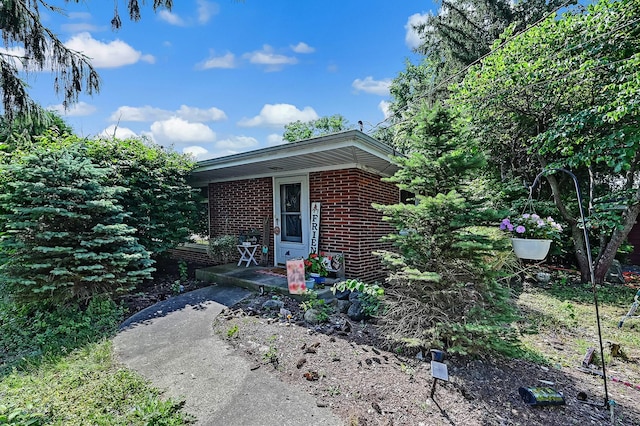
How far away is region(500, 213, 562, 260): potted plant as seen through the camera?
100 inches

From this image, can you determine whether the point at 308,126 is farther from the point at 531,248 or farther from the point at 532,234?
the point at 531,248

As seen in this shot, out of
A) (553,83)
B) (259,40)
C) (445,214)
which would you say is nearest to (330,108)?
(259,40)

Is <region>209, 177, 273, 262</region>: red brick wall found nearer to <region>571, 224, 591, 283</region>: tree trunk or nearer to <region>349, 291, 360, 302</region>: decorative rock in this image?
<region>349, 291, 360, 302</region>: decorative rock

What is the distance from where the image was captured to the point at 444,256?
9.75 ft

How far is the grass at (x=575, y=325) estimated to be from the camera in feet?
10.7

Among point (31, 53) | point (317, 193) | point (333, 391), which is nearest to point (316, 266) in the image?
point (317, 193)

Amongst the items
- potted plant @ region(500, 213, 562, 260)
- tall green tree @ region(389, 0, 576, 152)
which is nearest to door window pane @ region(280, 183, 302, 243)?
potted plant @ region(500, 213, 562, 260)

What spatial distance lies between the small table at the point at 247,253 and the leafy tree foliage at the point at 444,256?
409 centimetres

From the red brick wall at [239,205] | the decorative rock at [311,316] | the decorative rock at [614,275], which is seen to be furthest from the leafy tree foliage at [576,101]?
the decorative rock at [311,316]

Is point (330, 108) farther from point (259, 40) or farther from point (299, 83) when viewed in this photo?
point (259, 40)

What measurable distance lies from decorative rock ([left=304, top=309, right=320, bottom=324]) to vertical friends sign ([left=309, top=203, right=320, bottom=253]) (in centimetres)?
196

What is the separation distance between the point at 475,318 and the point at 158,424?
2827 mm

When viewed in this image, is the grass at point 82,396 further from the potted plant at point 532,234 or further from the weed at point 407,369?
the potted plant at point 532,234

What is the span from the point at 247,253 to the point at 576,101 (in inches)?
307
